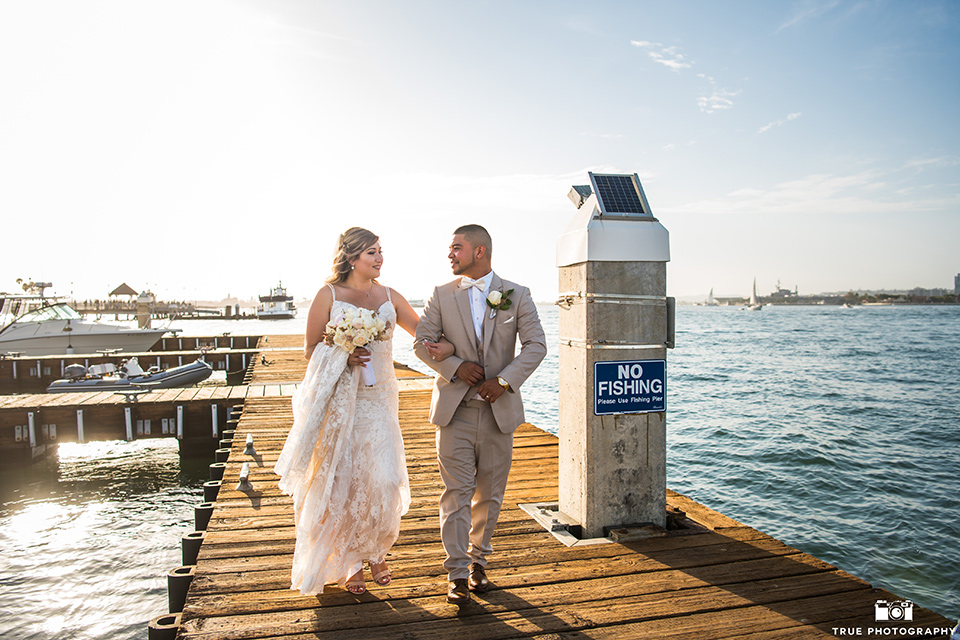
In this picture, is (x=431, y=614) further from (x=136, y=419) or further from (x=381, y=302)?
(x=136, y=419)

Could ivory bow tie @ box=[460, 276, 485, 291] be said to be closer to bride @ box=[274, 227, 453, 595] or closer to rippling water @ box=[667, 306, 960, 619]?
bride @ box=[274, 227, 453, 595]

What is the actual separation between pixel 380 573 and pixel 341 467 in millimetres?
673

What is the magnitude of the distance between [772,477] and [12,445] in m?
13.9

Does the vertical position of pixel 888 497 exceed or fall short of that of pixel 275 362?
it falls short

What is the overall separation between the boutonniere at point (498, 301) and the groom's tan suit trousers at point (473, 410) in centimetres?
2

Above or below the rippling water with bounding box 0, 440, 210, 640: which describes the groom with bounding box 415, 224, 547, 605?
above

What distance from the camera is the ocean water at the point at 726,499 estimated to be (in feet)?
22.4

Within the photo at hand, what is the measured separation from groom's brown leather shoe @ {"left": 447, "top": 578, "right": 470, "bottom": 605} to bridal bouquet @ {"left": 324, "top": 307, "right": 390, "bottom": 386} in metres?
1.22

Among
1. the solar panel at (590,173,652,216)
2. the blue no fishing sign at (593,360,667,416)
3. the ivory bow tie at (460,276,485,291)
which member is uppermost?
the solar panel at (590,173,652,216)

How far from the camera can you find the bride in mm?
3484

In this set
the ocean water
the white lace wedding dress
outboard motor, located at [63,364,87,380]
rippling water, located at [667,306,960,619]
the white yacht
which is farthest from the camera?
the white yacht

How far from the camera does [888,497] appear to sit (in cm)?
1075

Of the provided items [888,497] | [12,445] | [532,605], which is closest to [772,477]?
[888,497]

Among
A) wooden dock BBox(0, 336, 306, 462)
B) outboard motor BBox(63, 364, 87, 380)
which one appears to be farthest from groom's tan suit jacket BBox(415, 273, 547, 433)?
outboard motor BBox(63, 364, 87, 380)
